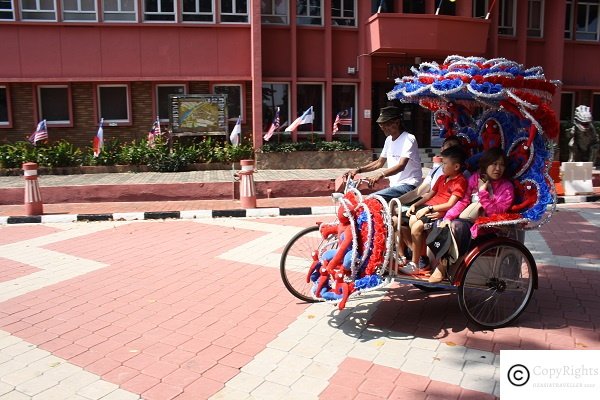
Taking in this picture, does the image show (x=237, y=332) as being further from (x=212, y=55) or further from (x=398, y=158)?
(x=212, y=55)

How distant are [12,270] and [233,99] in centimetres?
1325

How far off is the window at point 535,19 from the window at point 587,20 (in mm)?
1933

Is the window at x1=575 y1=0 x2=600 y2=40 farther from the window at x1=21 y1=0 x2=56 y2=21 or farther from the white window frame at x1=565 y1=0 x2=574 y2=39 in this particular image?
the window at x1=21 y1=0 x2=56 y2=21

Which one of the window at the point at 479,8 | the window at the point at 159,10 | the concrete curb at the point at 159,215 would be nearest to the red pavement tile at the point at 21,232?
the concrete curb at the point at 159,215

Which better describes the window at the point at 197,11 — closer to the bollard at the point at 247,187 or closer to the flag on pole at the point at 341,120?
the flag on pole at the point at 341,120

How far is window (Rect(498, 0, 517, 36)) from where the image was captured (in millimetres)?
20875

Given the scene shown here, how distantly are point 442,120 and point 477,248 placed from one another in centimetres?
179

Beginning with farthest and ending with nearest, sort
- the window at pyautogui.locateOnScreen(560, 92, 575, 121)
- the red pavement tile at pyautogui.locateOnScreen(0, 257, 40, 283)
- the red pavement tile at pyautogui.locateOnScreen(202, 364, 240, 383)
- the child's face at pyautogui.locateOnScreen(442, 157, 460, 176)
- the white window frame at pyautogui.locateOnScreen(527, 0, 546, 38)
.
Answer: the window at pyautogui.locateOnScreen(560, 92, 575, 121)
the white window frame at pyautogui.locateOnScreen(527, 0, 546, 38)
the red pavement tile at pyautogui.locateOnScreen(0, 257, 40, 283)
the child's face at pyautogui.locateOnScreen(442, 157, 460, 176)
the red pavement tile at pyautogui.locateOnScreen(202, 364, 240, 383)

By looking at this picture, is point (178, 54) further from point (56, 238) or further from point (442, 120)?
point (442, 120)

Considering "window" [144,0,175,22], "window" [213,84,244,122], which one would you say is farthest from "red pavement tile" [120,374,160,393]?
"window" [144,0,175,22]

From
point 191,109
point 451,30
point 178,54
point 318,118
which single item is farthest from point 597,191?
point 178,54

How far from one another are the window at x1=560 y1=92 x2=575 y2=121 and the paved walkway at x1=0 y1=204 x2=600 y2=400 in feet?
56.9

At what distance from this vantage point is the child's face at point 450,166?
4.82 metres

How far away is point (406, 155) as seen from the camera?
5.27 metres
